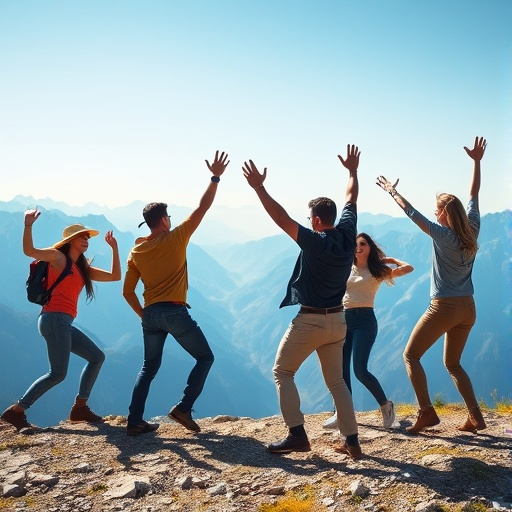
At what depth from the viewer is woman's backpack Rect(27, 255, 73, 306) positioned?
25.3 ft

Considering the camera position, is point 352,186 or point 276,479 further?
point 352,186

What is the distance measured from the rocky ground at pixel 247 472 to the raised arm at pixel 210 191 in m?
3.09

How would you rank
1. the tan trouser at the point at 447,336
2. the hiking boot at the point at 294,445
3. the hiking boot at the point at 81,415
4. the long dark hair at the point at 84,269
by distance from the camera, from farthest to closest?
the hiking boot at the point at 81,415, the long dark hair at the point at 84,269, the tan trouser at the point at 447,336, the hiking boot at the point at 294,445

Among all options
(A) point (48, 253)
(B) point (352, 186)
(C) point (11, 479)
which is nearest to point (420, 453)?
(B) point (352, 186)

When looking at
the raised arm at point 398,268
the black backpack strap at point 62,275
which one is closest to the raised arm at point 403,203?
the raised arm at point 398,268

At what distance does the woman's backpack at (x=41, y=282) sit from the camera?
770 cm

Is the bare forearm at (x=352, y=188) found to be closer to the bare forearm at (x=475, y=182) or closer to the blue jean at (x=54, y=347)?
the bare forearm at (x=475, y=182)

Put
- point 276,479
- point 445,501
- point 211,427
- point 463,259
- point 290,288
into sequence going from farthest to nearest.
→ 1. point 211,427
2. point 463,259
3. point 290,288
4. point 276,479
5. point 445,501

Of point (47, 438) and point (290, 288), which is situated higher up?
point (290, 288)

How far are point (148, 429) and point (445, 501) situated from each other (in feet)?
15.2

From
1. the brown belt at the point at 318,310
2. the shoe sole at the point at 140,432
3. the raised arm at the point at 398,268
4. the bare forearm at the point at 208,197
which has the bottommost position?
the shoe sole at the point at 140,432

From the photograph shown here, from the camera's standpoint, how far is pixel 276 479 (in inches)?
224

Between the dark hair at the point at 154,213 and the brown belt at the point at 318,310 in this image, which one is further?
the dark hair at the point at 154,213

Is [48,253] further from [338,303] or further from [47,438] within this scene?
[338,303]
